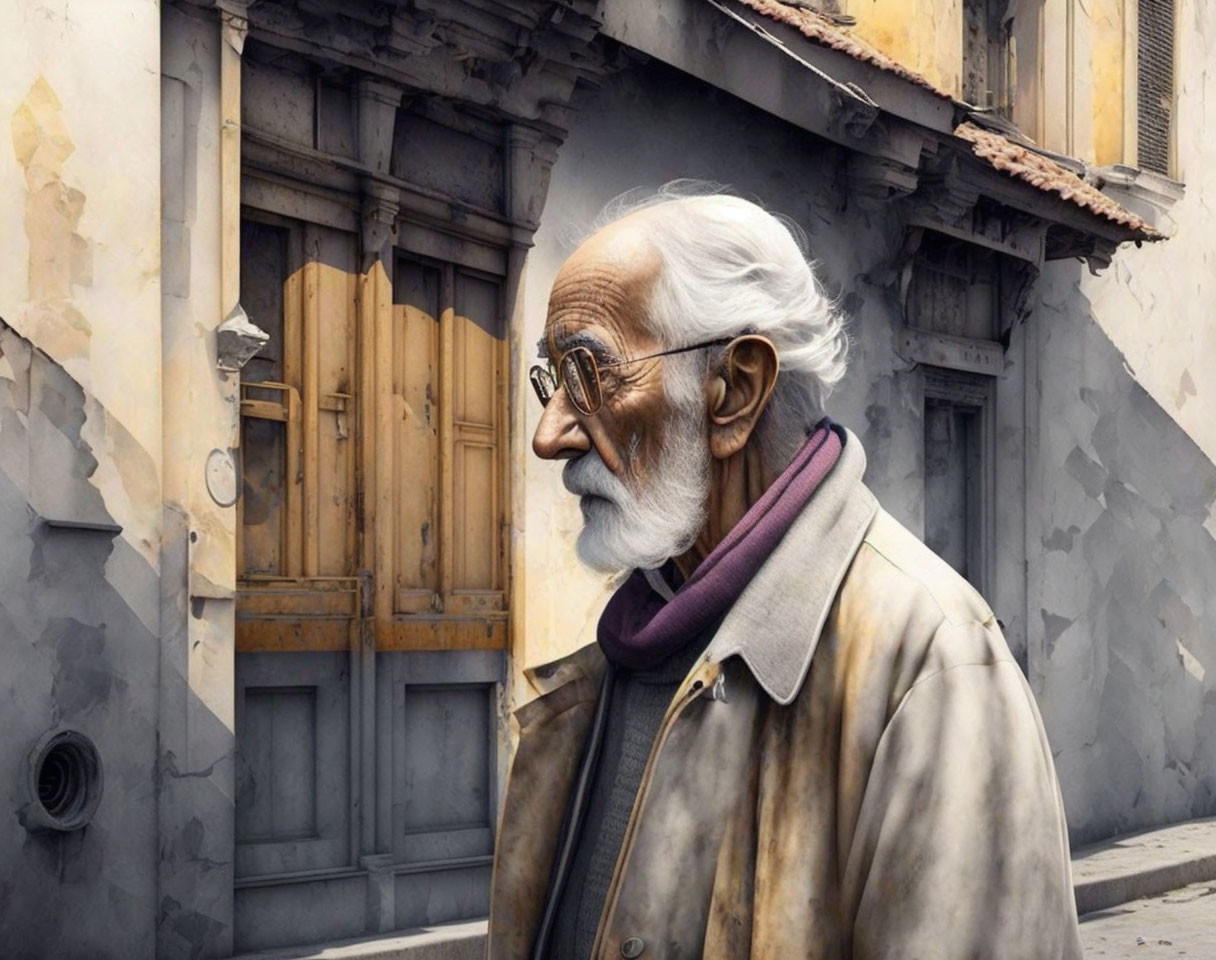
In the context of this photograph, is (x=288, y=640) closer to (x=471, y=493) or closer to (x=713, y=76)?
(x=471, y=493)

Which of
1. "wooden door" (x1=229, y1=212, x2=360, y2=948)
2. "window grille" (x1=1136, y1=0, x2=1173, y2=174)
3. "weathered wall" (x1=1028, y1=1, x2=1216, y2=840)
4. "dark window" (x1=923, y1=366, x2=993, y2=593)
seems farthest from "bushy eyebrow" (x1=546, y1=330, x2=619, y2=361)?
"window grille" (x1=1136, y1=0, x2=1173, y2=174)

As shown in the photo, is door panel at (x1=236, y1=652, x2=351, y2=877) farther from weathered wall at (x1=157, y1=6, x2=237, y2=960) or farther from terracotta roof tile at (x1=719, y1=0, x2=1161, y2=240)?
terracotta roof tile at (x1=719, y1=0, x2=1161, y2=240)

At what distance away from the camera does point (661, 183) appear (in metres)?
11.6

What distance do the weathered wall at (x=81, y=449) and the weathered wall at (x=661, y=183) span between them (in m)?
1.82

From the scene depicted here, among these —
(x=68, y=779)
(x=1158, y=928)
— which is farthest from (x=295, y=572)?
(x=1158, y=928)

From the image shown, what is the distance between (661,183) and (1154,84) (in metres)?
7.47

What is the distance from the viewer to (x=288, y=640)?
9.16m

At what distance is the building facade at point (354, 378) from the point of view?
780cm

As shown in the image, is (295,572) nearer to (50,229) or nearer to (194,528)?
(194,528)

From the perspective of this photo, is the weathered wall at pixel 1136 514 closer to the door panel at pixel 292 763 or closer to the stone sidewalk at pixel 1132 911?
the stone sidewalk at pixel 1132 911

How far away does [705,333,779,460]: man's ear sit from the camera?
2.37 meters

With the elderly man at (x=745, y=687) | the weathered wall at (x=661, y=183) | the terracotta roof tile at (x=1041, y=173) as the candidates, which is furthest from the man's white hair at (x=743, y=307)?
the terracotta roof tile at (x=1041, y=173)

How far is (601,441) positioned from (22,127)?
578 cm

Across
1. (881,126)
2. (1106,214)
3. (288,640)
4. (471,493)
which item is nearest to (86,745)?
(288,640)
